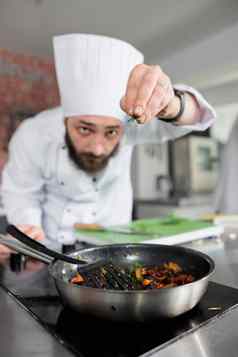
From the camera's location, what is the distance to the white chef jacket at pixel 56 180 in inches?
44.1

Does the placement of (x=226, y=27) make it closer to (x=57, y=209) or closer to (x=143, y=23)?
(x=143, y=23)

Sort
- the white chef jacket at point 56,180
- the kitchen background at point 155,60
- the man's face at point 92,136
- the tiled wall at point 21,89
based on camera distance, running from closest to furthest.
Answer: the man's face at point 92,136
the white chef jacket at point 56,180
the kitchen background at point 155,60
the tiled wall at point 21,89

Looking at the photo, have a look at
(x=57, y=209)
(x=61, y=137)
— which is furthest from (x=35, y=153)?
(x=57, y=209)

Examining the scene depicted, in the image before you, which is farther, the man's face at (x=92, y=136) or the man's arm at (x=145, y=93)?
the man's face at (x=92, y=136)

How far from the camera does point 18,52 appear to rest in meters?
2.52

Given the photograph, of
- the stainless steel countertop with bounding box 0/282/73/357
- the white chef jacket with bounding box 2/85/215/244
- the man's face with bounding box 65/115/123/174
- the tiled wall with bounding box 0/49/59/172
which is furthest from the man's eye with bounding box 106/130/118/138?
the tiled wall with bounding box 0/49/59/172

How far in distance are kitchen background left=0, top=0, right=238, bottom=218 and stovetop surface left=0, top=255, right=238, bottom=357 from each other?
1661 mm

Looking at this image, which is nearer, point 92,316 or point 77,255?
point 92,316

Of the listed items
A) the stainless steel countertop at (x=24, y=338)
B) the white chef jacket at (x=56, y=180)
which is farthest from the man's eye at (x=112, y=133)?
the stainless steel countertop at (x=24, y=338)

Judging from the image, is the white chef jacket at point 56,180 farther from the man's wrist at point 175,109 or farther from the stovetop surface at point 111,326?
the stovetop surface at point 111,326

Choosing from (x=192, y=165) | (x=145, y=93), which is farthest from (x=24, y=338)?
(x=192, y=165)

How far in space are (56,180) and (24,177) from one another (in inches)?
5.0

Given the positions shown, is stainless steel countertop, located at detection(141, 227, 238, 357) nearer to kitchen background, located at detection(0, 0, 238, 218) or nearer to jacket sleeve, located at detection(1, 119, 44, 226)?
jacket sleeve, located at detection(1, 119, 44, 226)

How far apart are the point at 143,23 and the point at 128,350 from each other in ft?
6.56
